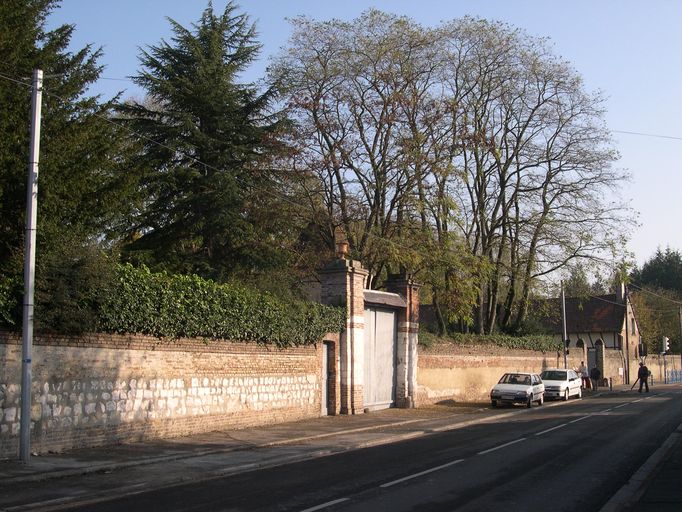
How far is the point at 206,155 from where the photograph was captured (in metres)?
29.2

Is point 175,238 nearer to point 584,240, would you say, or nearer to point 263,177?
point 263,177

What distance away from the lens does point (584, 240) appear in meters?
42.9

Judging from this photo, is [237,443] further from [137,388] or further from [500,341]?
[500,341]

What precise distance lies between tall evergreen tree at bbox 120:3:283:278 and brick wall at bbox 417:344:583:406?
927cm

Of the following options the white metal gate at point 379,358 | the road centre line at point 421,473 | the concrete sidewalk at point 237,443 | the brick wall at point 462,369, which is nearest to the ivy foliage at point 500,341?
the brick wall at point 462,369

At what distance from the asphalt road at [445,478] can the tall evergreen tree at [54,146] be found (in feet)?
24.9

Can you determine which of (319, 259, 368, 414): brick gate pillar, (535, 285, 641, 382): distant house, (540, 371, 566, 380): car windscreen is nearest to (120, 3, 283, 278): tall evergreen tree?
(319, 259, 368, 414): brick gate pillar

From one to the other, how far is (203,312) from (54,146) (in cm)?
629

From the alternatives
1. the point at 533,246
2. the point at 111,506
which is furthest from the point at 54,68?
the point at 533,246

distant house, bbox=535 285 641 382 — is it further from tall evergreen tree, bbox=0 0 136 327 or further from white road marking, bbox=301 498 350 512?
white road marking, bbox=301 498 350 512

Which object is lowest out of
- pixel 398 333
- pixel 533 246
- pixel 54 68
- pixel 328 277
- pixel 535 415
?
pixel 535 415

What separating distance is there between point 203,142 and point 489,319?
2426cm

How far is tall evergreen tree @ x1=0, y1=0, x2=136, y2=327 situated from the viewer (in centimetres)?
2012

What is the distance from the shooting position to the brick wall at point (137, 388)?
15.7 metres
